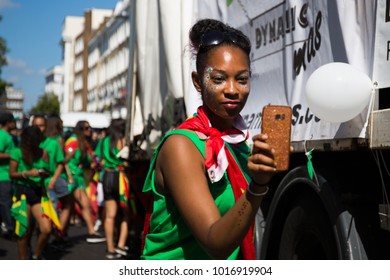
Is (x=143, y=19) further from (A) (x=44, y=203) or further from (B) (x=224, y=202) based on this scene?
(B) (x=224, y=202)

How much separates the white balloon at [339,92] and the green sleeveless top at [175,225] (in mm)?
1147

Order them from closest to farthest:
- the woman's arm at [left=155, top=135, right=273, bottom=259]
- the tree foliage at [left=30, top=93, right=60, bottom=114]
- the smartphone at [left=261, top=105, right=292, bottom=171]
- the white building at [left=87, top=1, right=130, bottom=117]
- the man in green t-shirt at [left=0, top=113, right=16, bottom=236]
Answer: the smartphone at [left=261, top=105, right=292, bottom=171] < the woman's arm at [left=155, top=135, right=273, bottom=259] < the man in green t-shirt at [left=0, top=113, right=16, bottom=236] < the white building at [left=87, top=1, right=130, bottom=117] < the tree foliage at [left=30, top=93, right=60, bottom=114]

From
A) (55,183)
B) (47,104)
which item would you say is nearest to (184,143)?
(55,183)

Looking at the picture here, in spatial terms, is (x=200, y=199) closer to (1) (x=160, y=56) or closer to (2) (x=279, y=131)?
(2) (x=279, y=131)

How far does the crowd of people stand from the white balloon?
18.7 ft

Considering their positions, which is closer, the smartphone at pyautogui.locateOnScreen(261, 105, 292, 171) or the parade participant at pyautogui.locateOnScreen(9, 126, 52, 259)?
the smartphone at pyautogui.locateOnScreen(261, 105, 292, 171)

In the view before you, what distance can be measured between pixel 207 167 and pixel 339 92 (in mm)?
1289

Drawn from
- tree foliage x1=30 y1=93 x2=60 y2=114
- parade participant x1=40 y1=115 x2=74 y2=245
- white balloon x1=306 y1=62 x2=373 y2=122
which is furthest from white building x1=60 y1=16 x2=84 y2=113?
white balloon x1=306 y1=62 x2=373 y2=122

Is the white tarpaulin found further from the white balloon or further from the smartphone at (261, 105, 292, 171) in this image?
the smartphone at (261, 105, 292, 171)

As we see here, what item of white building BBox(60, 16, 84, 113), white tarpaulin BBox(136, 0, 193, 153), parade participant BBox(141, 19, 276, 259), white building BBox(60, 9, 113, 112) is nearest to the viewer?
parade participant BBox(141, 19, 276, 259)

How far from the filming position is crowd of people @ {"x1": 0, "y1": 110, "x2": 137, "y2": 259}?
8922 mm

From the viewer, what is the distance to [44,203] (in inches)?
356

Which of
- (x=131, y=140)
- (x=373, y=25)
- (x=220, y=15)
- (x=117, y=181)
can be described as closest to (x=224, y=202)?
(x=373, y=25)

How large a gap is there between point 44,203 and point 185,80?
3.07 m
